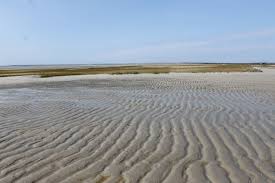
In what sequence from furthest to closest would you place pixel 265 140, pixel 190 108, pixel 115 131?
1. pixel 190 108
2. pixel 115 131
3. pixel 265 140

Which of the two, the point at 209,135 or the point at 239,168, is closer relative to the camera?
the point at 239,168

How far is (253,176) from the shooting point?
4582 millimetres

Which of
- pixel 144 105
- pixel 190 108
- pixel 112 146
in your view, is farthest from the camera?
pixel 144 105

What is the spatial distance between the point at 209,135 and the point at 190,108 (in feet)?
13.1

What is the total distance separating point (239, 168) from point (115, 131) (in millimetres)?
3109

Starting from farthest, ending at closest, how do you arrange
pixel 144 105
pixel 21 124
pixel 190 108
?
pixel 144 105
pixel 190 108
pixel 21 124

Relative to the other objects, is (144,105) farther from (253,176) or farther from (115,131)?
(253,176)

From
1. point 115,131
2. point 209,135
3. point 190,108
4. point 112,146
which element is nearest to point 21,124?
point 115,131

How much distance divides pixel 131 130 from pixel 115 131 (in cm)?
32

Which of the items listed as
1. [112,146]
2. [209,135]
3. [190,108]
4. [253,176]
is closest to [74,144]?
[112,146]

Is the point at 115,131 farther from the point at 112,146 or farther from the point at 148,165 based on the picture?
the point at 148,165

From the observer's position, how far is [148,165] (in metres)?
5.04

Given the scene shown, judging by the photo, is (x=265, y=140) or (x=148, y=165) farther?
(x=265, y=140)

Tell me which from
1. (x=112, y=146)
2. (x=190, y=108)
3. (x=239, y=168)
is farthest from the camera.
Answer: (x=190, y=108)
